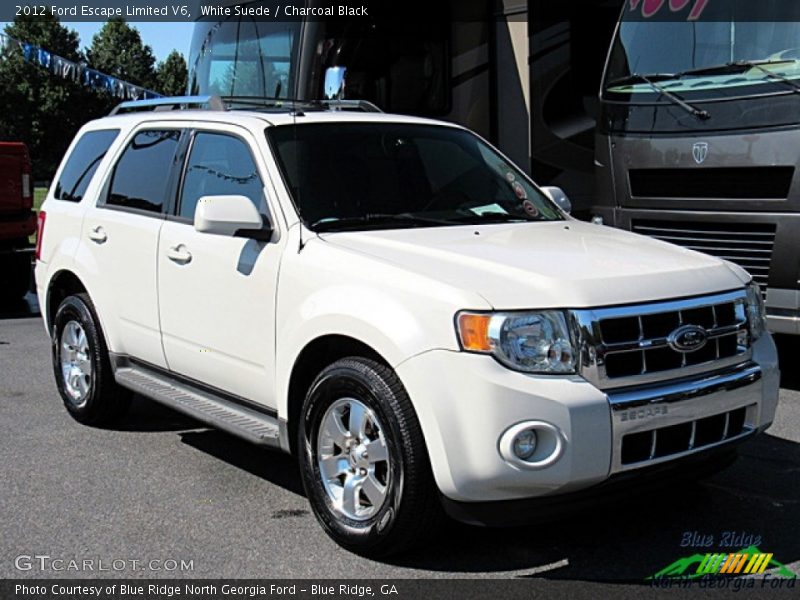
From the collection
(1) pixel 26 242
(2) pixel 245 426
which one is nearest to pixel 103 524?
(2) pixel 245 426

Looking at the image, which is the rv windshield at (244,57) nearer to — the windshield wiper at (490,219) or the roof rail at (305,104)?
the roof rail at (305,104)

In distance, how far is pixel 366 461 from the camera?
13.3ft

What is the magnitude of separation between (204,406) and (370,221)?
1.22 metres

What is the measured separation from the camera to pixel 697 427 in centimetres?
396

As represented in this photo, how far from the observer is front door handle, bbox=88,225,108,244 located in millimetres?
5875

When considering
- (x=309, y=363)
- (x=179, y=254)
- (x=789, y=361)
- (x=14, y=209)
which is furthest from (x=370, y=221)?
(x=14, y=209)

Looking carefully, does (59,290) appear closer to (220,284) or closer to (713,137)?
(220,284)

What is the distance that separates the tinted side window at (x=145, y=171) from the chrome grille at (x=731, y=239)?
3.52 m

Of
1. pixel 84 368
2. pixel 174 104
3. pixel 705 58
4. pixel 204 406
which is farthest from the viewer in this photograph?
pixel 705 58

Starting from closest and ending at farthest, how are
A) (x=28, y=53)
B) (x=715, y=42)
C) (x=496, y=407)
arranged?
(x=496, y=407)
(x=715, y=42)
(x=28, y=53)

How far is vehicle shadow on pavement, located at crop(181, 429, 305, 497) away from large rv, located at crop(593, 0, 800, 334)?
3266 millimetres

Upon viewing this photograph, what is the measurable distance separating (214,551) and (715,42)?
5031mm

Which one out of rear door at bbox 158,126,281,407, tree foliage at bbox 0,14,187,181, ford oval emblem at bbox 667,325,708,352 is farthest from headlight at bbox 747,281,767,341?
tree foliage at bbox 0,14,187,181

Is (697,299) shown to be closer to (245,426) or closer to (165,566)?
(245,426)
